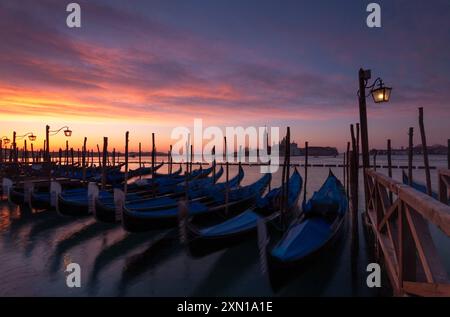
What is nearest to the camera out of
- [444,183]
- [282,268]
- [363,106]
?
[444,183]

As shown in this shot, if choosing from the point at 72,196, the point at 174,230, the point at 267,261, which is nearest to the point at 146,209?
the point at 174,230

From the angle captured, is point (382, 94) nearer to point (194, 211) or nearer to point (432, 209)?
point (432, 209)

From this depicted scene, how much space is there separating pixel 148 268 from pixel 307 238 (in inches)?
161

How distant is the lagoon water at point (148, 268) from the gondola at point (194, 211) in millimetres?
614

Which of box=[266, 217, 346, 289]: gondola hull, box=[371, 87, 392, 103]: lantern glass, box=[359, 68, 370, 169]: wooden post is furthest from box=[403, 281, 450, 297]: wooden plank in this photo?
box=[359, 68, 370, 169]: wooden post

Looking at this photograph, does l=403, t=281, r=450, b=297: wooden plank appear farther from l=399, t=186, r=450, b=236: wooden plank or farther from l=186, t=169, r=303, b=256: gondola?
l=186, t=169, r=303, b=256: gondola

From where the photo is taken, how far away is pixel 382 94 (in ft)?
21.1

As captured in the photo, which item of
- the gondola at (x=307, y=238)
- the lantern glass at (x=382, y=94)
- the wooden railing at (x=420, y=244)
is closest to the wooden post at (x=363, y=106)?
the lantern glass at (x=382, y=94)

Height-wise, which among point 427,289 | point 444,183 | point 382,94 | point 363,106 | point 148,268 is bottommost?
point 148,268

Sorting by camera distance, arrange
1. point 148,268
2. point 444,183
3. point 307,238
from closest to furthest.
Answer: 1. point 444,183
2. point 307,238
3. point 148,268

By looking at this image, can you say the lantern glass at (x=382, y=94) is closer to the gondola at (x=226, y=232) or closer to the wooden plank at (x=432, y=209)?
the gondola at (x=226, y=232)

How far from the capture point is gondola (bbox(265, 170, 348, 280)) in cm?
559

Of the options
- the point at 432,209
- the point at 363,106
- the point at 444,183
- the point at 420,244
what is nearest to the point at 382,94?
the point at 363,106
